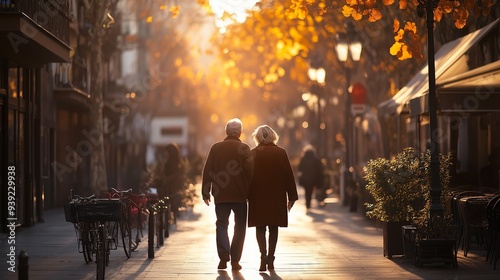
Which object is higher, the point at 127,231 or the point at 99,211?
the point at 99,211

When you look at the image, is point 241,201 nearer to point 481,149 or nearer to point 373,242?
point 373,242

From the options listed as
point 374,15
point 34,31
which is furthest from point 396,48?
point 34,31

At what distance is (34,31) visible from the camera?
67.5 ft

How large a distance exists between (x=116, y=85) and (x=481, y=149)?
29.6 metres

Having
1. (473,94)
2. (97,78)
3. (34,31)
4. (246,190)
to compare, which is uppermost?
(34,31)

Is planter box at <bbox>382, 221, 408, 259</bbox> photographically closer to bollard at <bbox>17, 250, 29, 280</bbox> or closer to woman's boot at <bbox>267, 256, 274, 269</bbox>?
woman's boot at <bbox>267, 256, 274, 269</bbox>

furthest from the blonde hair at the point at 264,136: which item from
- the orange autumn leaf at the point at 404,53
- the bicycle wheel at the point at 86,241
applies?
the orange autumn leaf at the point at 404,53

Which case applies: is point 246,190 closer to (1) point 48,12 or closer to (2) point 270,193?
(2) point 270,193

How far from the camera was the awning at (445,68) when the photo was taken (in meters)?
21.6

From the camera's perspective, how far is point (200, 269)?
51.3ft

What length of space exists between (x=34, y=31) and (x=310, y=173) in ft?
49.6

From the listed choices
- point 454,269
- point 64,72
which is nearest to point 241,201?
point 454,269

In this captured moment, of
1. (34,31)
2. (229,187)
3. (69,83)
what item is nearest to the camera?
(229,187)

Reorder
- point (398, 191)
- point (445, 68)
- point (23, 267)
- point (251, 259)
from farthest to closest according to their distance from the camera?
point (445, 68), point (251, 259), point (398, 191), point (23, 267)
